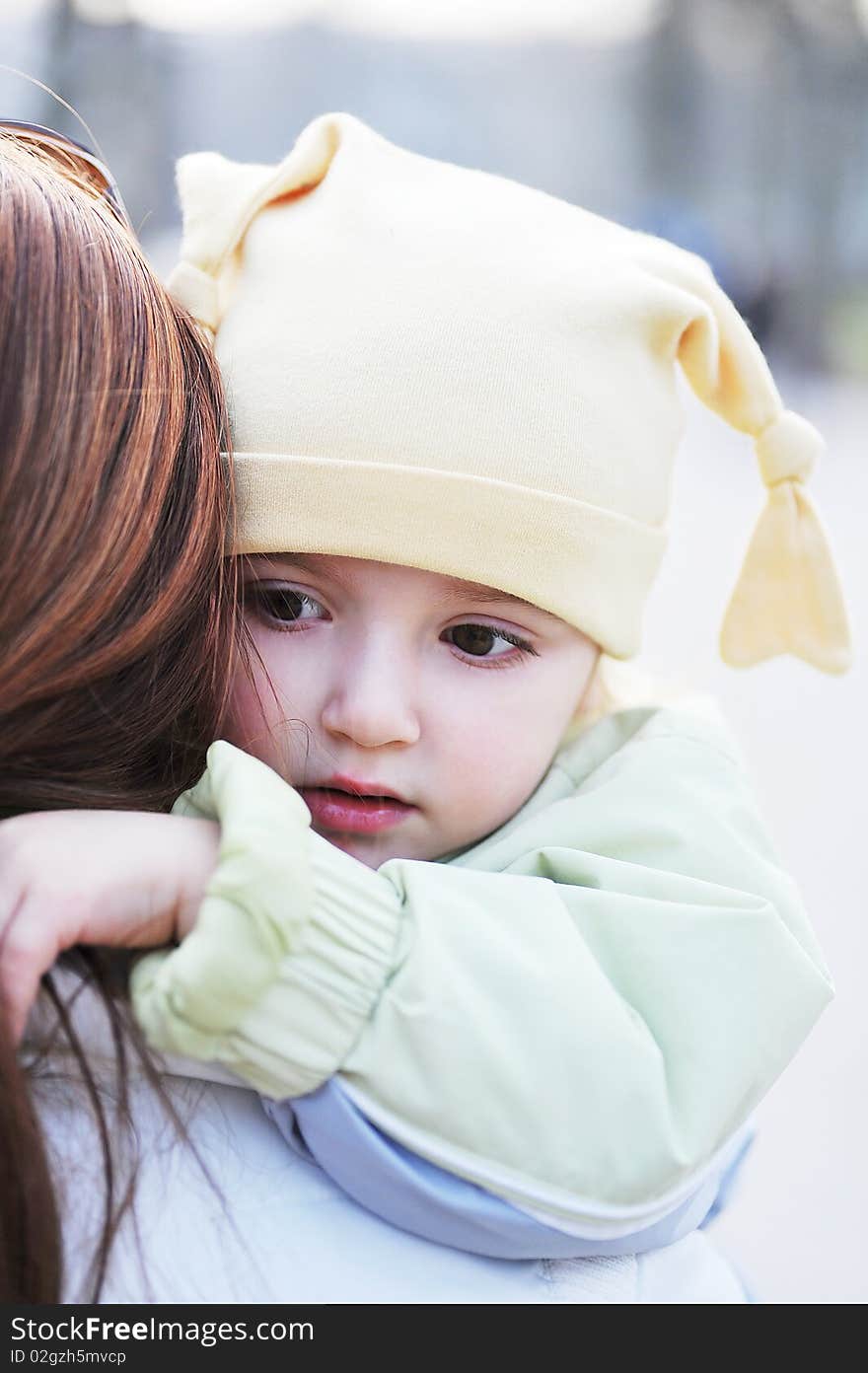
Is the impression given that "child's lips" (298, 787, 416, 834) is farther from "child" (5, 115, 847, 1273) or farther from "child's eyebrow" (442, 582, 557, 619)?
"child's eyebrow" (442, 582, 557, 619)

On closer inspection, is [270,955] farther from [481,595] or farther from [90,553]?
[481,595]

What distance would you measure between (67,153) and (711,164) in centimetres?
1741

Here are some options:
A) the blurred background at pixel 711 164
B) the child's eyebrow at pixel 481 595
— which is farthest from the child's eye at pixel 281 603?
the blurred background at pixel 711 164

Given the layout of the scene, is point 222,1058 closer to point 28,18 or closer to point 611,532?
point 611,532

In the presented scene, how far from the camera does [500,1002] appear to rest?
806 mm

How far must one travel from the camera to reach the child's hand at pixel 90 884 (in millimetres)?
705

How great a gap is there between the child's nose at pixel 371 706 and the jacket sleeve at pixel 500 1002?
0.16 metres

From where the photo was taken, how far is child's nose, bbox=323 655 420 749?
38.6 inches

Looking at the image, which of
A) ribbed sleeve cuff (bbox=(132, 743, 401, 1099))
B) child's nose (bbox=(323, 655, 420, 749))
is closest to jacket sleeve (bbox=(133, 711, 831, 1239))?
ribbed sleeve cuff (bbox=(132, 743, 401, 1099))

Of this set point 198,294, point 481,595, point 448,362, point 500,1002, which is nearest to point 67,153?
point 198,294

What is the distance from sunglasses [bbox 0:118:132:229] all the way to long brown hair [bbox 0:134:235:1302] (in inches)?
2.9

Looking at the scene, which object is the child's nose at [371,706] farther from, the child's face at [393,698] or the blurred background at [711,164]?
the blurred background at [711,164]
